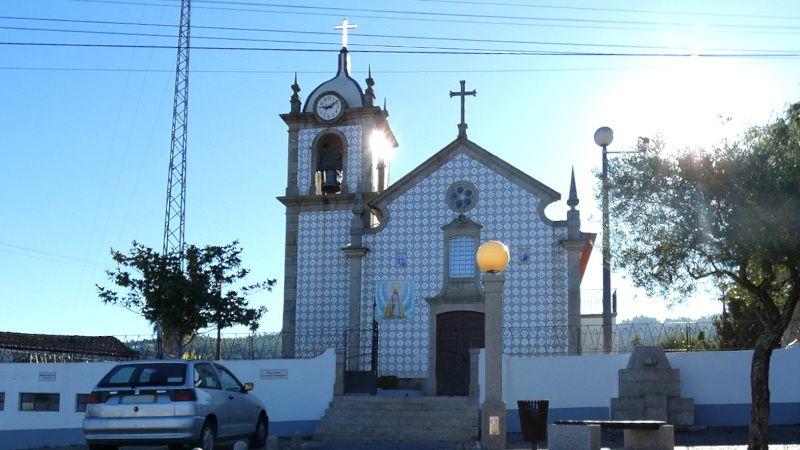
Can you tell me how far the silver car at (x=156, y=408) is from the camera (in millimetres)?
13492

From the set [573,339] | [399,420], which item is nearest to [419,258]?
[573,339]

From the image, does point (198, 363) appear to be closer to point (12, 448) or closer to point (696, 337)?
point (12, 448)

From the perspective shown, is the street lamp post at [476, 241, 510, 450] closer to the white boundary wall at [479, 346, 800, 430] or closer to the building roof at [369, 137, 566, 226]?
the white boundary wall at [479, 346, 800, 430]

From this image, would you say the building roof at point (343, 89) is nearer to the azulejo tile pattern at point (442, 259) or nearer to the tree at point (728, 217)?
the azulejo tile pattern at point (442, 259)

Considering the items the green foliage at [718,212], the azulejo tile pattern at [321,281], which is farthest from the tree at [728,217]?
the azulejo tile pattern at [321,281]

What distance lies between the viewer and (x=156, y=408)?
13578mm

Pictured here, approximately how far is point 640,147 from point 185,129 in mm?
21088

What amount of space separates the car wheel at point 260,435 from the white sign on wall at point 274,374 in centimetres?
640

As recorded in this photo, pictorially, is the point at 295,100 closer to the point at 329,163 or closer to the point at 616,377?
the point at 329,163

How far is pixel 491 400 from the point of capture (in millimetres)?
14156

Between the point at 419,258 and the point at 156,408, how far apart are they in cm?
1565

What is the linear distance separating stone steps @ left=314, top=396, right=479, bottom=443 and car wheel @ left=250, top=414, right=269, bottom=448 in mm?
4014

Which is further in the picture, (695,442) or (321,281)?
(321,281)

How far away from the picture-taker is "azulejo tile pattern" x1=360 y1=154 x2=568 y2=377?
2731 centimetres
